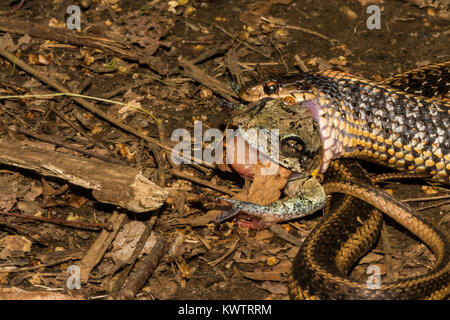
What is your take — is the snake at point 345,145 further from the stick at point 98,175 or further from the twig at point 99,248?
the twig at point 99,248

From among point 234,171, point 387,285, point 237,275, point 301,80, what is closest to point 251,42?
point 301,80

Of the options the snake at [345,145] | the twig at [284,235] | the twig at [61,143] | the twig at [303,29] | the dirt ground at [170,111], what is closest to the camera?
the dirt ground at [170,111]

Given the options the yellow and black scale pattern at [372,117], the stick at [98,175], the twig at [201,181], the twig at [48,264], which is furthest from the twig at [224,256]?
the yellow and black scale pattern at [372,117]

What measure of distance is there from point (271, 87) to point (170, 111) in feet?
5.29

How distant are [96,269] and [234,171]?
178 cm

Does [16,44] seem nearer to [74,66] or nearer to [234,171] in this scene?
[74,66]

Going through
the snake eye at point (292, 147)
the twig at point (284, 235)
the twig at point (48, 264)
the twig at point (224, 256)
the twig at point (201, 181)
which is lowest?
the twig at point (48, 264)

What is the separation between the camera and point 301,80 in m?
6.30

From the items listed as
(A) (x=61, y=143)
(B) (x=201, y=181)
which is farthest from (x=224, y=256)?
(A) (x=61, y=143)

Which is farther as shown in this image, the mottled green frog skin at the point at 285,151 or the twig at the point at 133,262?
the mottled green frog skin at the point at 285,151

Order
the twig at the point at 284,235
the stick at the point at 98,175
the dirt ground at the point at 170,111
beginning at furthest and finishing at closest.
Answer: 1. the twig at the point at 284,235
2. the dirt ground at the point at 170,111
3. the stick at the point at 98,175

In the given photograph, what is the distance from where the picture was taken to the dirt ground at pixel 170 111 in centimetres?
566

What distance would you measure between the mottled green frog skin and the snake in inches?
0.4

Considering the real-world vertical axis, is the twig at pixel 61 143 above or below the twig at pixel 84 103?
below
